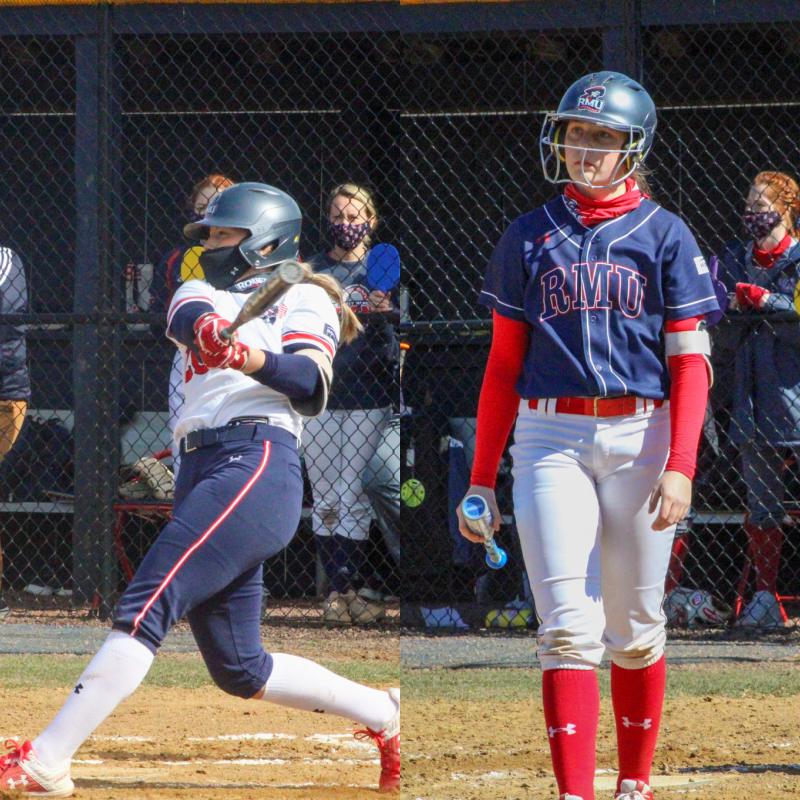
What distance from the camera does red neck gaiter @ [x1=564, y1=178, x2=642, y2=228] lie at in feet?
9.20

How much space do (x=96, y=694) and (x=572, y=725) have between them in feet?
3.64

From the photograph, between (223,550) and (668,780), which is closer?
(223,550)

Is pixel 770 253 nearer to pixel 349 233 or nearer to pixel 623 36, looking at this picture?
pixel 623 36

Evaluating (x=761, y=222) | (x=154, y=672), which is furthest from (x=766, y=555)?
(x=154, y=672)

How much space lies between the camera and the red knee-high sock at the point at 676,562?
219 inches

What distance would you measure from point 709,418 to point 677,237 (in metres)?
3.38

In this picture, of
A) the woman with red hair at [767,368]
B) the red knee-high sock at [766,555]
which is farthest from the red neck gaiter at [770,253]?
the red knee-high sock at [766,555]

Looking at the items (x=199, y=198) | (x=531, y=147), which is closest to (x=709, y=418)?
(x=531, y=147)

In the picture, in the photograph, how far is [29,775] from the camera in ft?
9.09

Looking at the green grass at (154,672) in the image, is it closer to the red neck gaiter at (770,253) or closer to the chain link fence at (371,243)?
the chain link fence at (371,243)

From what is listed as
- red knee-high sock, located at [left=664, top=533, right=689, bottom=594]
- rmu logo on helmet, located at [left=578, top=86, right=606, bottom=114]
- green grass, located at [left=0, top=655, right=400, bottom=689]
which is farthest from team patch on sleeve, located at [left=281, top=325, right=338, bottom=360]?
red knee-high sock, located at [left=664, top=533, right=689, bottom=594]

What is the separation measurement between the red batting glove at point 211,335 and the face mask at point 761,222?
3490 mm

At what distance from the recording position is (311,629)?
5953mm

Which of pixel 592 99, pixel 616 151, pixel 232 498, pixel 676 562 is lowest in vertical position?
pixel 676 562
